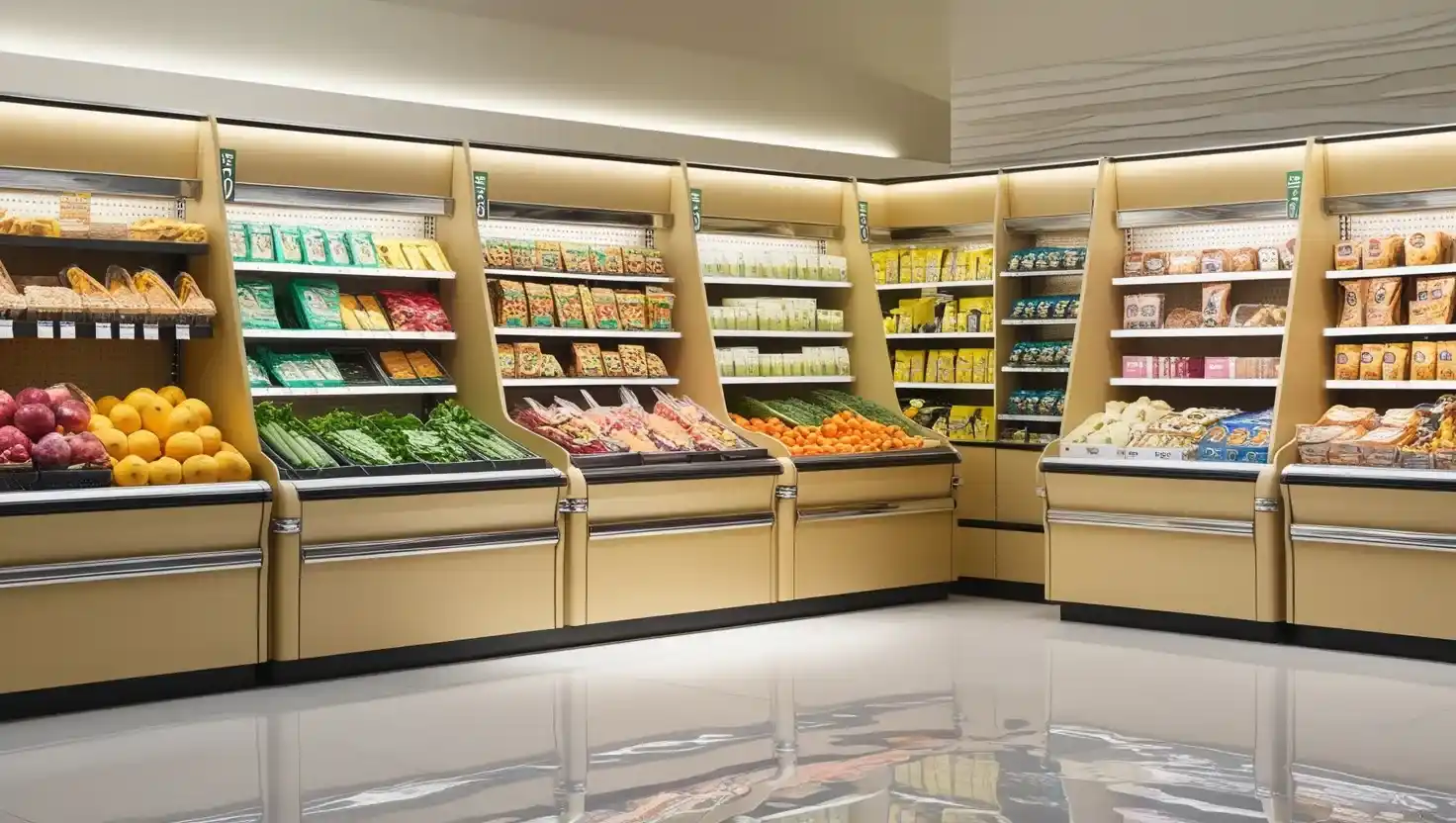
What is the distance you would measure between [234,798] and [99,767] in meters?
0.71

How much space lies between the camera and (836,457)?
320 inches

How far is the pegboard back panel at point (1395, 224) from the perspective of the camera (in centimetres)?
758

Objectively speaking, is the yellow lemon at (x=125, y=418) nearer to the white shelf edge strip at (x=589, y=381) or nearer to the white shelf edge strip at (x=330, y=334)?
the white shelf edge strip at (x=330, y=334)

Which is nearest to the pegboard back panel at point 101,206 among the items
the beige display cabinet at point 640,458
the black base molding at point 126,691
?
the beige display cabinet at point 640,458

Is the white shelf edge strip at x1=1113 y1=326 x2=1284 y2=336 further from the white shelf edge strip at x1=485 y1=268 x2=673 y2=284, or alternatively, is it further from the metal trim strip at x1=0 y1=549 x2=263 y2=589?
the metal trim strip at x1=0 y1=549 x2=263 y2=589

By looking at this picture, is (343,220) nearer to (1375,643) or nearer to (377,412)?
(377,412)

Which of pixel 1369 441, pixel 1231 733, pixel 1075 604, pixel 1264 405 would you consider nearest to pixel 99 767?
pixel 1231 733

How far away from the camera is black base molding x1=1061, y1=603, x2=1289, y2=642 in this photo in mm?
7371

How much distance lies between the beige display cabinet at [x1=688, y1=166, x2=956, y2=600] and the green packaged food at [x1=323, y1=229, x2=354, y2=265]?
2.07 m

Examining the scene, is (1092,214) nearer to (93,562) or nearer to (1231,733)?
(1231,733)

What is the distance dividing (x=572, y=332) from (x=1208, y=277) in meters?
3.44

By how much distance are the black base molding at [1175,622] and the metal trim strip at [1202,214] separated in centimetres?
217

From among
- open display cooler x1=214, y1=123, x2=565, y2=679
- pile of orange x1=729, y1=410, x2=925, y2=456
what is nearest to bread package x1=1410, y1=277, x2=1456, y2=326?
pile of orange x1=729, y1=410, x2=925, y2=456

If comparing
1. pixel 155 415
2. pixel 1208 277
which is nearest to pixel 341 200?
pixel 155 415
